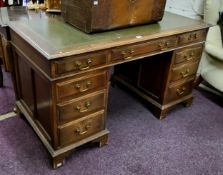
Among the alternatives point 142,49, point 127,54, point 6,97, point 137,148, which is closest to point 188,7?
point 142,49

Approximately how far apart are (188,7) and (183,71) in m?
0.80

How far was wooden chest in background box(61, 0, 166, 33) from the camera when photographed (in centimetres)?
131

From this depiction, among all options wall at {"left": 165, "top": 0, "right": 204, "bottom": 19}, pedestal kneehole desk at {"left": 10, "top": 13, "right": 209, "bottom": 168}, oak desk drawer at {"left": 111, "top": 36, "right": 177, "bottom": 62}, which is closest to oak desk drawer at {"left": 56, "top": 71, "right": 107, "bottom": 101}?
pedestal kneehole desk at {"left": 10, "top": 13, "right": 209, "bottom": 168}

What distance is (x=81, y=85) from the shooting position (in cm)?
130

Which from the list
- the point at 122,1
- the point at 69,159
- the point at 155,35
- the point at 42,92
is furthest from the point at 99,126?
the point at 122,1

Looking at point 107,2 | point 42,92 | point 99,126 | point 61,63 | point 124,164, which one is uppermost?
point 107,2

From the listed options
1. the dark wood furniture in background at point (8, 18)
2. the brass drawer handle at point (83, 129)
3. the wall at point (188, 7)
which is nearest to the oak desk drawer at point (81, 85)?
the brass drawer handle at point (83, 129)

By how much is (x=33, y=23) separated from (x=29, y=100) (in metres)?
0.49

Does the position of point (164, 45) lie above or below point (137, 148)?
above

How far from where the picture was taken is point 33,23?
1425 millimetres

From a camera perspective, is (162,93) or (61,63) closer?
(61,63)

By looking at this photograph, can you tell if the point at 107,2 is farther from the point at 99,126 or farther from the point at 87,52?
the point at 99,126

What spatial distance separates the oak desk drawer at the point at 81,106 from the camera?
4.30ft

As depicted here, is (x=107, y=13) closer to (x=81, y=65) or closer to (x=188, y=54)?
(x=81, y=65)
